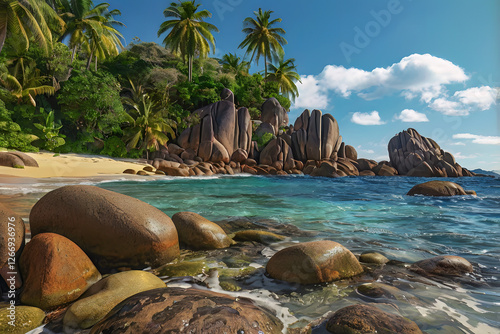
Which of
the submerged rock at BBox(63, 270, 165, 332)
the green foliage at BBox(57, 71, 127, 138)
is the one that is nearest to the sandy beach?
the green foliage at BBox(57, 71, 127, 138)

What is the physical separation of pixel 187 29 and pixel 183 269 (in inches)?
1294

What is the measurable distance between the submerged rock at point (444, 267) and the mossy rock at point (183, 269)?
105 inches

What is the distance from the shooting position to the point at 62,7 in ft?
87.6

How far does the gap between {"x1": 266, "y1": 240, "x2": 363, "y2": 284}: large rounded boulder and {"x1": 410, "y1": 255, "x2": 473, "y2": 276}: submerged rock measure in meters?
0.87

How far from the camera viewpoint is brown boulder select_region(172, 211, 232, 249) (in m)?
3.95

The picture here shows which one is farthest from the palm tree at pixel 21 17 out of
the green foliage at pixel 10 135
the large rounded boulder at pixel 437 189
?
the large rounded boulder at pixel 437 189

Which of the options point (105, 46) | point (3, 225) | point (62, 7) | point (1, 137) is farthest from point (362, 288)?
point (62, 7)

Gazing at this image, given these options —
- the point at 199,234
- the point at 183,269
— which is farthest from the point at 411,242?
the point at 183,269

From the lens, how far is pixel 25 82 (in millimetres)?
21797

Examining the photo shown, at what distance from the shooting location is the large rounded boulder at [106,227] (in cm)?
298

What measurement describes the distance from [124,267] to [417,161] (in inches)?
1471

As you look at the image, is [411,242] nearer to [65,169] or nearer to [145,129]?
[65,169]

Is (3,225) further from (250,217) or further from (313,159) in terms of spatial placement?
(313,159)

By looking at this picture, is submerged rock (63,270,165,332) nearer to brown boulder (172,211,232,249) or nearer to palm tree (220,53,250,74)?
brown boulder (172,211,232,249)
